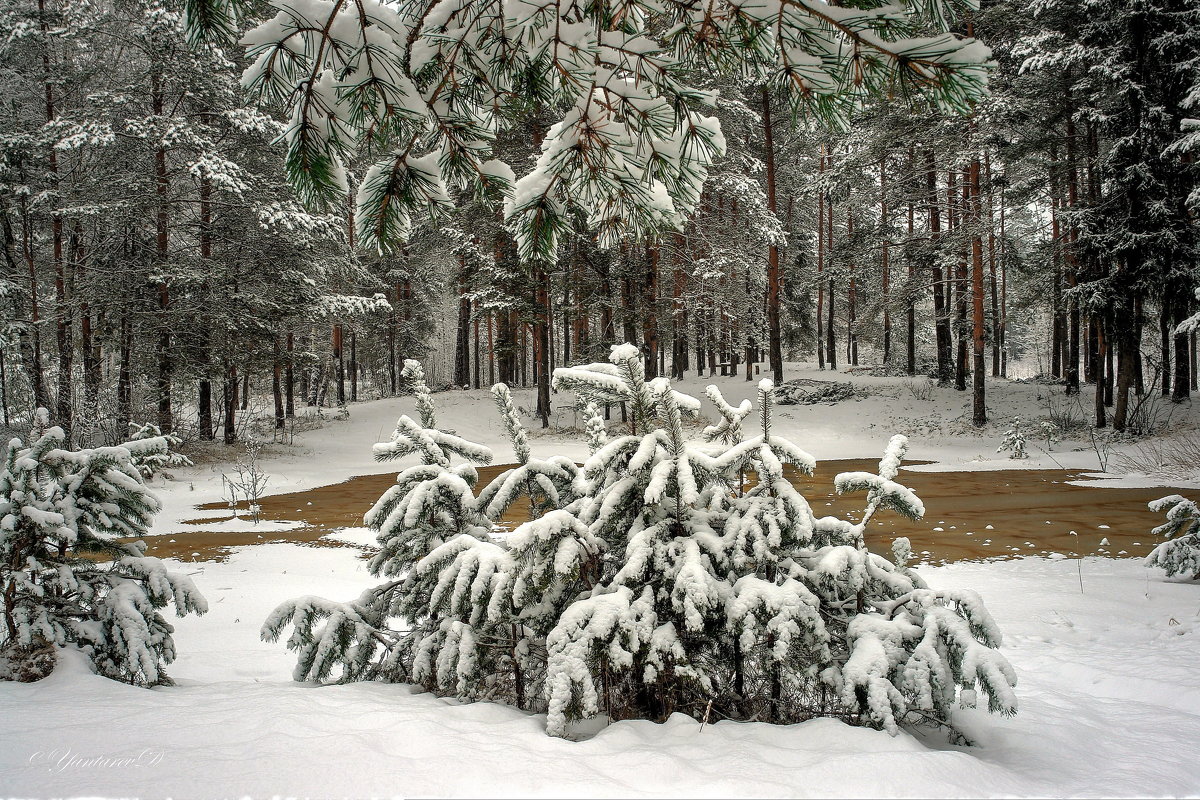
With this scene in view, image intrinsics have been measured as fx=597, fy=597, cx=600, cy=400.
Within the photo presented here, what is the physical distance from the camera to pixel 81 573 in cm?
282

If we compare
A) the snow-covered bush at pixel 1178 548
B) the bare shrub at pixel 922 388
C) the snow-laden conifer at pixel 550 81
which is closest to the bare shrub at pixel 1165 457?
the bare shrub at pixel 922 388

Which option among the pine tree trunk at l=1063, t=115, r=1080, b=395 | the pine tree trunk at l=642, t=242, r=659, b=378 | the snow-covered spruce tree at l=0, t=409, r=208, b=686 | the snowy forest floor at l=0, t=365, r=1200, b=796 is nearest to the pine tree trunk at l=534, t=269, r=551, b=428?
the pine tree trunk at l=642, t=242, r=659, b=378

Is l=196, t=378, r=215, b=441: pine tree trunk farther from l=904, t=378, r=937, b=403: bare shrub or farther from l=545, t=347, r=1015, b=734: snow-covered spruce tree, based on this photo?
l=904, t=378, r=937, b=403: bare shrub

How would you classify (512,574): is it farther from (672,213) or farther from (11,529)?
(11,529)

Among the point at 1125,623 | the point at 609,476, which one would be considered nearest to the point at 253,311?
the point at 609,476

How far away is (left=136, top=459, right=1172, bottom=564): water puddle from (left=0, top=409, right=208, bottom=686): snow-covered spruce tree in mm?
4140

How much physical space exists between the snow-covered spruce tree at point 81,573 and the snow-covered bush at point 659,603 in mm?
652

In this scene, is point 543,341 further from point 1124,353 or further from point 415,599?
point 415,599

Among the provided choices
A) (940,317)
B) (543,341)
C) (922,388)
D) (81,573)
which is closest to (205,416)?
(543,341)

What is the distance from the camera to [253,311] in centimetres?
1627

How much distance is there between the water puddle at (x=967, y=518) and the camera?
21.9 ft

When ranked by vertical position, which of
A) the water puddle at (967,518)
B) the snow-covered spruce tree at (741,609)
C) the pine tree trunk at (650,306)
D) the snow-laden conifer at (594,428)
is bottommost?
the water puddle at (967,518)

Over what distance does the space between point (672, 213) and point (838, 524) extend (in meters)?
1.61

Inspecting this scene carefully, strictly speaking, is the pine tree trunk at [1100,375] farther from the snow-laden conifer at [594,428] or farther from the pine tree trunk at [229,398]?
the pine tree trunk at [229,398]
